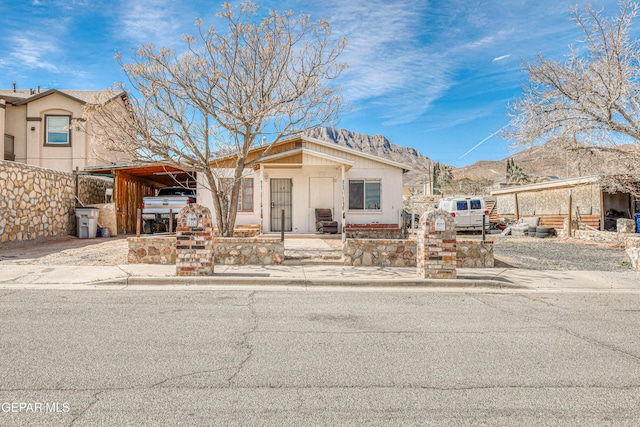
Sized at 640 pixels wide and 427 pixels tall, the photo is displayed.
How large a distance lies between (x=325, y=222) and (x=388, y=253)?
6.31 metres

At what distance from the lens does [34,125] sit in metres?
21.0

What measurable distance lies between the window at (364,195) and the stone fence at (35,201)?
11.5 m

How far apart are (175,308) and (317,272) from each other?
3775 mm

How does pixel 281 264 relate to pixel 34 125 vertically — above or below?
below

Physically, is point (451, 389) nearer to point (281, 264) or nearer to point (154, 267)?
point (281, 264)

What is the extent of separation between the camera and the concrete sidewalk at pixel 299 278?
823 centimetres

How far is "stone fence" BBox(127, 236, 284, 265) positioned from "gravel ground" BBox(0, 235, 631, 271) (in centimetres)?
60

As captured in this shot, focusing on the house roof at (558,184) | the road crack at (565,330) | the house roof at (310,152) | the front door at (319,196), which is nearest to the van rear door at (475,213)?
the house roof at (558,184)

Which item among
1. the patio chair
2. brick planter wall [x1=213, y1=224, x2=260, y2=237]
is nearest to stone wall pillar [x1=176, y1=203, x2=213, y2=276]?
brick planter wall [x1=213, y1=224, x2=260, y2=237]

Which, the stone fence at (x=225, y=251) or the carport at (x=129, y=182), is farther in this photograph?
the carport at (x=129, y=182)

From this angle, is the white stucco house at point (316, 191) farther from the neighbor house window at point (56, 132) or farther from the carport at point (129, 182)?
the neighbor house window at point (56, 132)

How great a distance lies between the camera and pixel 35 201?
46.1 ft

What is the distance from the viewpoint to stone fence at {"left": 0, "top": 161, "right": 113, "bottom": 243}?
12.8 metres

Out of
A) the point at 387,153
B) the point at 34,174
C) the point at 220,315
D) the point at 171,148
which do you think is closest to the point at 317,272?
the point at 220,315
